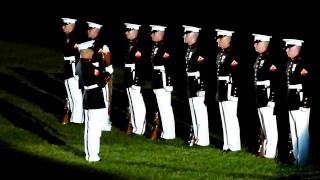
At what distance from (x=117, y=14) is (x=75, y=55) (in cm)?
1628

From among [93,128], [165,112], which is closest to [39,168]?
[93,128]

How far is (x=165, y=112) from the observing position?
18062mm

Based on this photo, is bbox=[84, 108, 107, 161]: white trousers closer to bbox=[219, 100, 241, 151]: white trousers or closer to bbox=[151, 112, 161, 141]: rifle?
bbox=[151, 112, 161, 141]: rifle

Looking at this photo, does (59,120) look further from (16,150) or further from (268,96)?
(268,96)

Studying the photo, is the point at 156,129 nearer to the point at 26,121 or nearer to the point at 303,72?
the point at 26,121

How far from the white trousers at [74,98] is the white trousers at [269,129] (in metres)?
6.13

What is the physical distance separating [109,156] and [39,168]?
1.81m

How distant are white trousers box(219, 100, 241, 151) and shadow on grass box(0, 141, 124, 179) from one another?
11.0 feet

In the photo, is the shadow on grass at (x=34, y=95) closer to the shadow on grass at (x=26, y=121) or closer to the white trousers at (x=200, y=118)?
the shadow on grass at (x=26, y=121)

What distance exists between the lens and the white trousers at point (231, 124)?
1644 centimetres

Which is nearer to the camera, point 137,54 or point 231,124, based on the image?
point 231,124

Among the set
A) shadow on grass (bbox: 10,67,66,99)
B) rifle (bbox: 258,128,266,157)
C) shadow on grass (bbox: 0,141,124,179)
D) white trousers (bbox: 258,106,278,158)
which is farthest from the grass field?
shadow on grass (bbox: 10,67,66,99)

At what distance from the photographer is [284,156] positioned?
16.6 meters

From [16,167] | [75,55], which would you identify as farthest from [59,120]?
[16,167]
